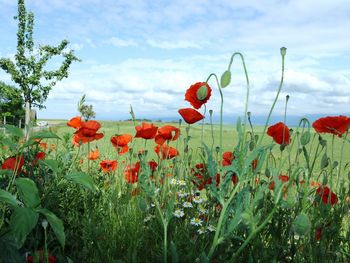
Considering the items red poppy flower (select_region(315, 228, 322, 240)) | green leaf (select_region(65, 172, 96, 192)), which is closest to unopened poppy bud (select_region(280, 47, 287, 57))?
green leaf (select_region(65, 172, 96, 192))

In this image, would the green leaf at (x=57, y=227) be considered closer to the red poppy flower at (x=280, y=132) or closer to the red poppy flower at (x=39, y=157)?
the red poppy flower at (x=39, y=157)

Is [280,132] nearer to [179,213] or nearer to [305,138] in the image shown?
[305,138]

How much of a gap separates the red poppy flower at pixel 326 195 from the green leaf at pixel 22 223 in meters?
1.52

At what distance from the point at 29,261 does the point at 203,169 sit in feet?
3.89

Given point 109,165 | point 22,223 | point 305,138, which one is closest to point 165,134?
point 109,165

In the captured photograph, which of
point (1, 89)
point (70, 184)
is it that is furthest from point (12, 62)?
point (70, 184)

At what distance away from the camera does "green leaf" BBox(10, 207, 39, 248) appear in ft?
4.60

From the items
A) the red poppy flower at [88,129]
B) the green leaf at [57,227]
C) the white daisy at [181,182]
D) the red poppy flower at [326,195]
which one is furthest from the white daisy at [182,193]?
the green leaf at [57,227]

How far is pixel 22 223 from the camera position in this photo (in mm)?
1423

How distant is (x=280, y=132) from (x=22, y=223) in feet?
4.63

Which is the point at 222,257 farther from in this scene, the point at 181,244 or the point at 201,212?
the point at 201,212

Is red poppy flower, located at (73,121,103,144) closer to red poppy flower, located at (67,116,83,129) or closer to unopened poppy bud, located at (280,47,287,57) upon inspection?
red poppy flower, located at (67,116,83,129)

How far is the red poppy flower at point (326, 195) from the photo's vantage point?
2404mm

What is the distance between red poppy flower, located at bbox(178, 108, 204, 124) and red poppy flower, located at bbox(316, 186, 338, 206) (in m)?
0.74
